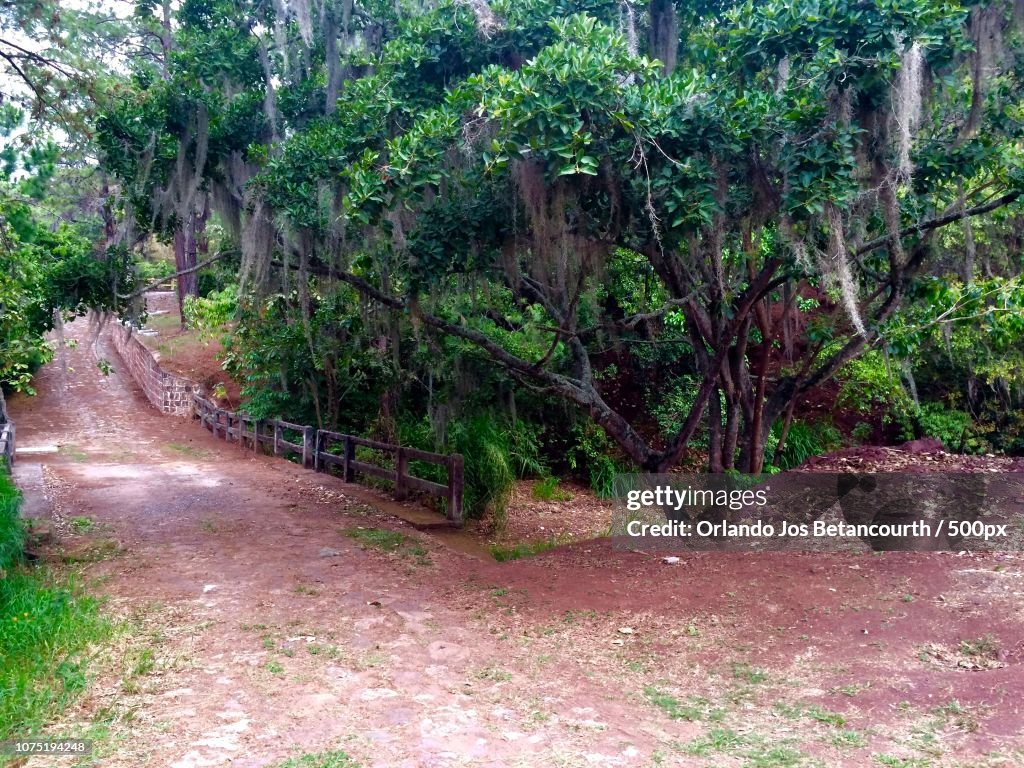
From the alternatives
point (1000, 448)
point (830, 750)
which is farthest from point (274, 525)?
point (1000, 448)

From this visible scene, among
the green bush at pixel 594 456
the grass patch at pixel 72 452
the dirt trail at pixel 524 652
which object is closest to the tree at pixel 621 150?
the dirt trail at pixel 524 652

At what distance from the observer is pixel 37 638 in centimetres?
515

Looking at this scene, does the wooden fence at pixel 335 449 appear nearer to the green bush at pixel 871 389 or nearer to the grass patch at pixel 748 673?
the grass patch at pixel 748 673

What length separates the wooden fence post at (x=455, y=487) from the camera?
9664mm

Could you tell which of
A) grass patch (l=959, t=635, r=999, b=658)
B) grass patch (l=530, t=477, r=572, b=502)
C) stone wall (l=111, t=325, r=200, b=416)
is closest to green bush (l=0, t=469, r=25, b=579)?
grass patch (l=959, t=635, r=999, b=658)

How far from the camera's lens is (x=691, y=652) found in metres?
5.66

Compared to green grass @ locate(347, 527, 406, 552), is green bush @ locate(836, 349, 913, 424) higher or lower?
higher

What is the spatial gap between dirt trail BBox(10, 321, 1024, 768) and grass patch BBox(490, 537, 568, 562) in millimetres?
592

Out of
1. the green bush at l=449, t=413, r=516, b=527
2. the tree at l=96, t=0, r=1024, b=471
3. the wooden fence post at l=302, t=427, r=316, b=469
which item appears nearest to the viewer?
the tree at l=96, t=0, r=1024, b=471

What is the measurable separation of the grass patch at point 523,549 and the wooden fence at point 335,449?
0.75m

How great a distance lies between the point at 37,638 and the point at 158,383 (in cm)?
1906

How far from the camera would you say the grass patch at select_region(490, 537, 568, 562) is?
8863 mm

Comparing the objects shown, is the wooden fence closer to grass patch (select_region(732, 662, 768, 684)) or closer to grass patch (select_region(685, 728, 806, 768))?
grass patch (select_region(732, 662, 768, 684))

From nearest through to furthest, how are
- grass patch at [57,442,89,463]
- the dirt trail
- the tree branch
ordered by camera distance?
1. the dirt trail
2. the tree branch
3. grass patch at [57,442,89,463]
